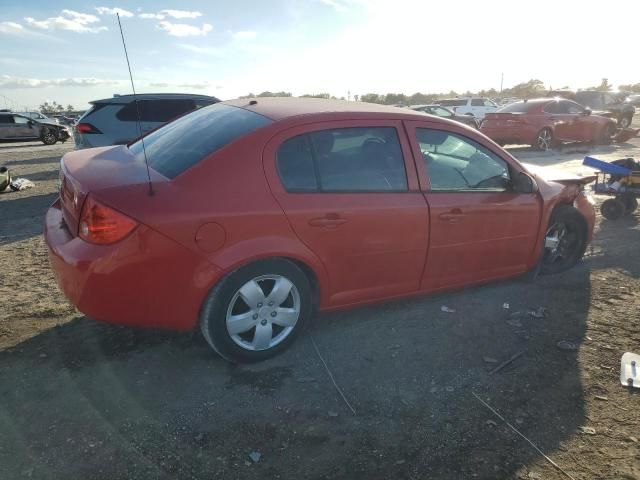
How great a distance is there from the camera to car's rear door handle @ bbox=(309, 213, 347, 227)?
294 centimetres

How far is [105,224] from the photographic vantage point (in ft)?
8.31

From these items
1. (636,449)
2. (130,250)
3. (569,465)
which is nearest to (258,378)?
(130,250)

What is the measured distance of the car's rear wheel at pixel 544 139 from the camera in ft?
44.7

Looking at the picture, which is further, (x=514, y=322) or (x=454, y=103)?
(x=454, y=103)

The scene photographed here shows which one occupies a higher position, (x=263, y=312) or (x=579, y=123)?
(x=579, y=123)

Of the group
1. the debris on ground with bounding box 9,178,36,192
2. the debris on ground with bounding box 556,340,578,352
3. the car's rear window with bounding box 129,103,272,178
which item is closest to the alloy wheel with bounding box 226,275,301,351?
the car's rear window with bounding box 129,103,272,178

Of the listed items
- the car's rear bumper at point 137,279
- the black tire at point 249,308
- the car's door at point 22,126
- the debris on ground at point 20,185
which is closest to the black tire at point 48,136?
the car's door at point 22,126

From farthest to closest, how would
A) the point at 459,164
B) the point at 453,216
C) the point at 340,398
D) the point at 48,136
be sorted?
the point at 48,136, the point at 459,164, the point at 453,216, the point at 340,398

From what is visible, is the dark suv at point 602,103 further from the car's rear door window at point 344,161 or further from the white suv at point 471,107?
the car's rear door window at point 344,161

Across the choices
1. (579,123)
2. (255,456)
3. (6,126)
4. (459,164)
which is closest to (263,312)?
(255,456)

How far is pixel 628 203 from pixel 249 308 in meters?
6.01

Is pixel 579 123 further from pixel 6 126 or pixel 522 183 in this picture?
pixel 6 126

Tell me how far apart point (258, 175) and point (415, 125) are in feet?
4.31

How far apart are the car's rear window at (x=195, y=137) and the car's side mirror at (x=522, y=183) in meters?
2.11
